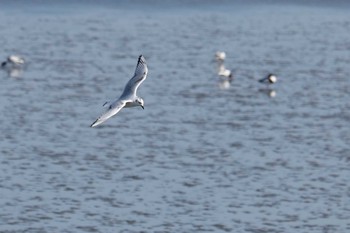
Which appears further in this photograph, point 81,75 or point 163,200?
point 81,75

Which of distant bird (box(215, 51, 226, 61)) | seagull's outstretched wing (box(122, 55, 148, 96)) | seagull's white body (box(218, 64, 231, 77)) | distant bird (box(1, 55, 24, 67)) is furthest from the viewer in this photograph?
distant bird (box(215, 51, 226, 61))

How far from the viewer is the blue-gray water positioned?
22.5 metres

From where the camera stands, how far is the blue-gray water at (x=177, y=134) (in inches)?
887

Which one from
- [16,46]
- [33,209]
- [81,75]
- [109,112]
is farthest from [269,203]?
[16,46]

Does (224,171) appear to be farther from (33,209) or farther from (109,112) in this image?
(109,112)

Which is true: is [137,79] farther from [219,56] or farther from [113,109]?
[219,56]

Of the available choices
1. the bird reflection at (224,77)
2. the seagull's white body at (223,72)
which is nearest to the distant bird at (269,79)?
the bird reflection at (224,77)

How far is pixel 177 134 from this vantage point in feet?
93.1

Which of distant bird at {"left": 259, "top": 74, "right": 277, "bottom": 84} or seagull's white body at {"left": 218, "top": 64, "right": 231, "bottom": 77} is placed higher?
seagull's white body at {"left": 218, "top": 64, "right": 231, "bottom": 77}

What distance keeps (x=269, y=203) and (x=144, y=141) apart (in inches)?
205

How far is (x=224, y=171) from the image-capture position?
25266mm

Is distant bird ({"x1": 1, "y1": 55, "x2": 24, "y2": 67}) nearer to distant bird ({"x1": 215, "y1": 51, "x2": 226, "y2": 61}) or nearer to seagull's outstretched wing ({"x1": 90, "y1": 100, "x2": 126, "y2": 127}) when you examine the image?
distant bird ({"x1": 215, "y1": 51, "x2": 226, "y2": 61})

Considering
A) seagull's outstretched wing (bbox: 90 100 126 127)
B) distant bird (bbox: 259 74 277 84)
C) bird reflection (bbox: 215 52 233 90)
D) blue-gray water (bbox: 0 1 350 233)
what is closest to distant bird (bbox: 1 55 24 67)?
blue-gray water (bbox: 0 1 350 233)

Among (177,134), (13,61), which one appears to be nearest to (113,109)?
(177,134)
